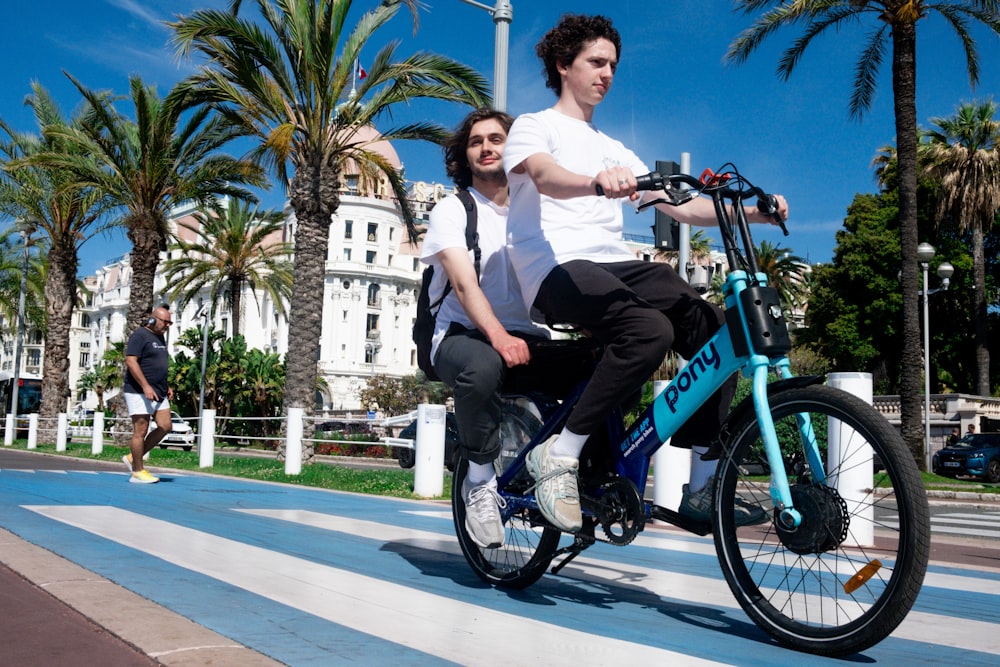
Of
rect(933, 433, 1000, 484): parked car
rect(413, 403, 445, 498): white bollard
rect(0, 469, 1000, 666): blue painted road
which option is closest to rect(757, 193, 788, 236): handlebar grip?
rect(0, 469, 1000, 666): blue painted road

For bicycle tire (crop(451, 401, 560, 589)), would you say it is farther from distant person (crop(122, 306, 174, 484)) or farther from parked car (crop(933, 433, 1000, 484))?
parked car (crop(933, 433, 1000, 484))

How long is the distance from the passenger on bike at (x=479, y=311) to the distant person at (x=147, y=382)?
22.0 feet

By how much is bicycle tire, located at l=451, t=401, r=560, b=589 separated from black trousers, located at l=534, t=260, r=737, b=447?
0.53 meters

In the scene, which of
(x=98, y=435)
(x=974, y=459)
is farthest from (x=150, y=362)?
(x=974, y=459)

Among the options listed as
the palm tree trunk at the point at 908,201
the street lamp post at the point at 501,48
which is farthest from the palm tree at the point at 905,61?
the street lamp post at the point at 501,48

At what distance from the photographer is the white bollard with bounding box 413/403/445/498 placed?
10.1 metres

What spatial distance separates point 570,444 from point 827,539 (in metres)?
0.95

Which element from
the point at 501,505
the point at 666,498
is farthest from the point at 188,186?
the point at 501,505

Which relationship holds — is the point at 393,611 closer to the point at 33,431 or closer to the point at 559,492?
the point at 559,492

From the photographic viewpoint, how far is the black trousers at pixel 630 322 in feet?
10.1

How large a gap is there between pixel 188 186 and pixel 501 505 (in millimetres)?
20389

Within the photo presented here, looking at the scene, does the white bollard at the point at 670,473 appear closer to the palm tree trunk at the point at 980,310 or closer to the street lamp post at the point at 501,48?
the street lamp post at the point at 501,48

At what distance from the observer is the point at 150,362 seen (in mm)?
10047

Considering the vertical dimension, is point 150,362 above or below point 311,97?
below
